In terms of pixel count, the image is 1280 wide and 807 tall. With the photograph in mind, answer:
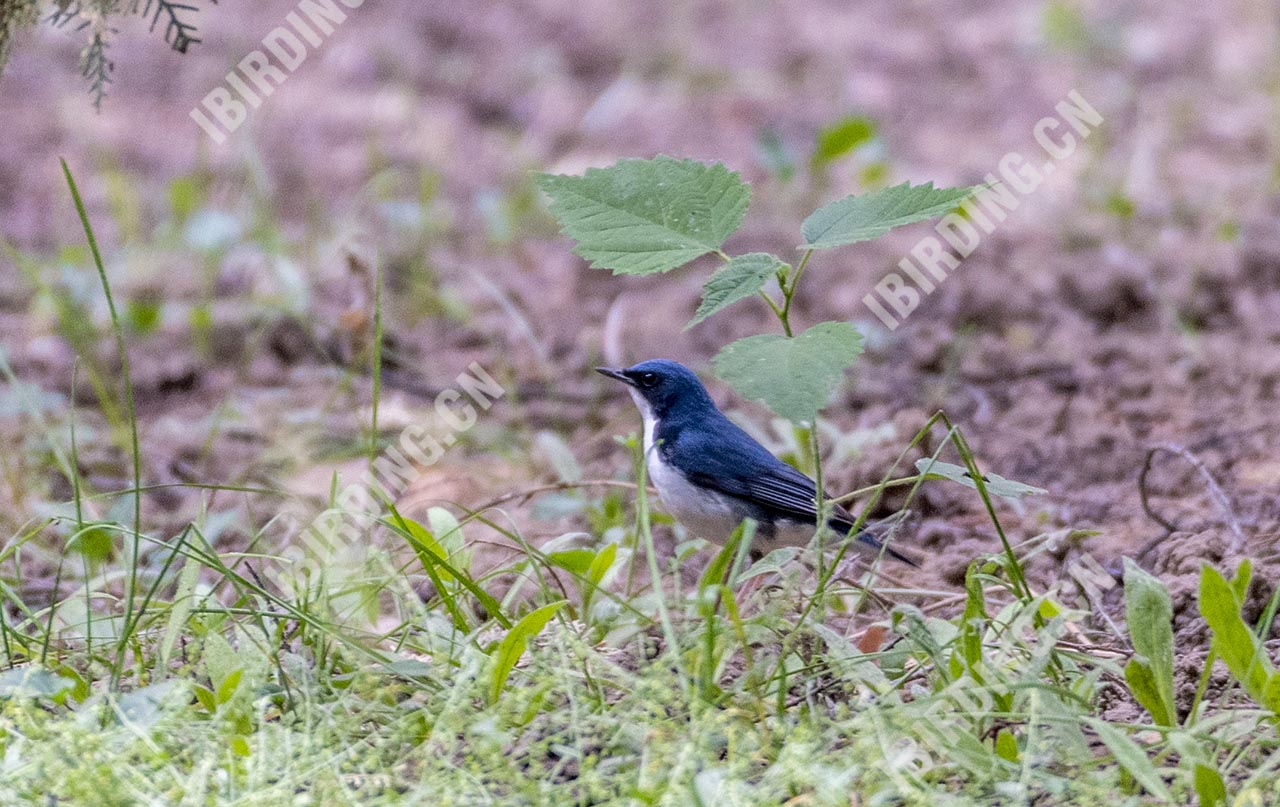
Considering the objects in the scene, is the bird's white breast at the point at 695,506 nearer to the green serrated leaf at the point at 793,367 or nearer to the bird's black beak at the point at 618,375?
the bird's black beak at the point at 618,375

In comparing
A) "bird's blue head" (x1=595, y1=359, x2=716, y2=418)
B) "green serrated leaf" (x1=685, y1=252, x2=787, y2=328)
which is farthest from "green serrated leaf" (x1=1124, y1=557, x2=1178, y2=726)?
"bird's blue head" (x1=595, y1=359, x2=716, y2=418)

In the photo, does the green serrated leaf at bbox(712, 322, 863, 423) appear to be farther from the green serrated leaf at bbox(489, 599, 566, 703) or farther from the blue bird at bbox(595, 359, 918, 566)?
the blue bird at bbox(595, 359, 918, 566)

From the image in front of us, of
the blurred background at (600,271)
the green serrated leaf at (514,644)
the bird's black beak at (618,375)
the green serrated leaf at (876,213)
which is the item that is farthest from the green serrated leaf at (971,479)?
the bird's black beak at (618,375)

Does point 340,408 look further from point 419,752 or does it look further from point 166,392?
point 419,752

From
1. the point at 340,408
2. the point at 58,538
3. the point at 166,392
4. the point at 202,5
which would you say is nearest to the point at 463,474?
the point at 340,408

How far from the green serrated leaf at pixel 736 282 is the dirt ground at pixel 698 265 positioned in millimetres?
1354

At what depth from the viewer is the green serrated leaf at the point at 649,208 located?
265 centimetres

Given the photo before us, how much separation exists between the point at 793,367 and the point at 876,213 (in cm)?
41

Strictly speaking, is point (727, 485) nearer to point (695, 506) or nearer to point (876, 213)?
point (695, 506)

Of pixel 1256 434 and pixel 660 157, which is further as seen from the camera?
pixel 1256 434

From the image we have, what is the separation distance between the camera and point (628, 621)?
294 cm

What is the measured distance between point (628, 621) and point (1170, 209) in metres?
5.02

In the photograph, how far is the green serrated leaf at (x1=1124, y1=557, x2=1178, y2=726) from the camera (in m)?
2.43

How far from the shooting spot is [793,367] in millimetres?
2391
